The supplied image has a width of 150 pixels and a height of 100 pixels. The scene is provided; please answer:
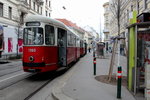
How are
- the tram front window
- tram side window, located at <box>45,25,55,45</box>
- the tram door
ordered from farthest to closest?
1. the tram door
2. tram side window, located at <box>45,25,55,45</box>
3. the tram front window

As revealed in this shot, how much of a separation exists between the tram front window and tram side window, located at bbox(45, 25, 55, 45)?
1.01 ft

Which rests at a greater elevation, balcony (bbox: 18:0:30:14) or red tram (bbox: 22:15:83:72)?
balcony (bbox: 18:0:30:14)

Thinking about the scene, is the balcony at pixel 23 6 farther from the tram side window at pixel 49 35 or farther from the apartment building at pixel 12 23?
the tram side window at pixel 49 35

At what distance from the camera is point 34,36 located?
8.25m

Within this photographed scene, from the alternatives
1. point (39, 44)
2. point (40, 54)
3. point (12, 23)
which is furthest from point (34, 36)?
point (12, 23)

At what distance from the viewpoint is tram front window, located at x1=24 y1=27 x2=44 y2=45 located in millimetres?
8172

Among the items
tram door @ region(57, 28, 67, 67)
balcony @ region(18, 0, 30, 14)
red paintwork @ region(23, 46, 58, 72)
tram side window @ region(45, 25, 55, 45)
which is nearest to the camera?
red paintwork @ region(23, 46, 58, 72)

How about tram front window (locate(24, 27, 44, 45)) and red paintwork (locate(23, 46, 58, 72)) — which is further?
tram front window (locate(24, 27, 44, 45))

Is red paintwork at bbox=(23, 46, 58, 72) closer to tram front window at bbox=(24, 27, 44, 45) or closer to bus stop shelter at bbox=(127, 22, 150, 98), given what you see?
tram front window at bbox=(24, 27, 44, 45)

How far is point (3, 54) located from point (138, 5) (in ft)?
67.3

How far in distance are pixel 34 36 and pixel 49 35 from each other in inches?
32.2

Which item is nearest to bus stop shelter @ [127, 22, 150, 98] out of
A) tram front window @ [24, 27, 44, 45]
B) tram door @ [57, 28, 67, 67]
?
tram front window @ [24, 27, 44, 45]

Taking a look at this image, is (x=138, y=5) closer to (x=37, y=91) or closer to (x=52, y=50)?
(x=52, y=50)

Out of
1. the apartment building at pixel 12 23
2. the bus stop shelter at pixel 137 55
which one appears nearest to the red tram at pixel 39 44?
the bus stop shelter at pixel 137 55
